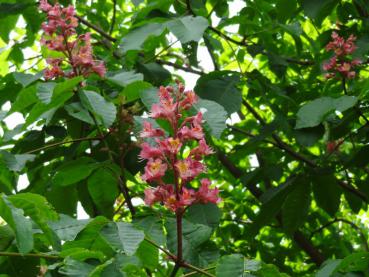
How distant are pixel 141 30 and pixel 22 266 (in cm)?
100

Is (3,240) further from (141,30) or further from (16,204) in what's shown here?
(141,30)

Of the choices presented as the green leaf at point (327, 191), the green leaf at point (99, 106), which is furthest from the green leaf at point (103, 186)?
the green leaf at point (327, 191)

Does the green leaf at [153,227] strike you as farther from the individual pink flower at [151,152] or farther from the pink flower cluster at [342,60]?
the pink flower cluster at [342,60]

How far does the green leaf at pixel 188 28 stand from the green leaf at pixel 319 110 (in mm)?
461

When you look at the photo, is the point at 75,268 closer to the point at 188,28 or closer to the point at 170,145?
the point at 170,145

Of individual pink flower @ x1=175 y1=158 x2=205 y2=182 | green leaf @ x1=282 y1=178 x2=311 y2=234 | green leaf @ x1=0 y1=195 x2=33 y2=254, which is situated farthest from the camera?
green leaf @ x1=282 y1=178 x2=311 y2=234

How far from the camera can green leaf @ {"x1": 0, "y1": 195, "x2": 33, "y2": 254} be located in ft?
4.07

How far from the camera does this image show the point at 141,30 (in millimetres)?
2145

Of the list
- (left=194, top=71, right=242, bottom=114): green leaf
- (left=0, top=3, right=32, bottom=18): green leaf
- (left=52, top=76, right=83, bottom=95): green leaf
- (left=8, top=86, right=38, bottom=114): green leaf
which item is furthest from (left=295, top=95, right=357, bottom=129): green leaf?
(left=0, top=3, right=32, bottom=18): green leaf

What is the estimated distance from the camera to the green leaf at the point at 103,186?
2.13 metres

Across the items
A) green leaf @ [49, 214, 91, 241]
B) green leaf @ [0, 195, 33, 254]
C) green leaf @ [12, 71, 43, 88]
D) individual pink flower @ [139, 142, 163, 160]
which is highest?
green leaf @ [12, 71, 43, 88]

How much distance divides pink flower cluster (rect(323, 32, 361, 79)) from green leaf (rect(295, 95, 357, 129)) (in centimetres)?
61

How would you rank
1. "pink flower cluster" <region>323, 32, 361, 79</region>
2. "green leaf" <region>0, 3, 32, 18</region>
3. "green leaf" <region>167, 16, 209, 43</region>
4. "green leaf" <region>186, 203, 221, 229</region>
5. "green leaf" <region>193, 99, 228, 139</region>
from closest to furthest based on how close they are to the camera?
"green leaf" <region>193, 99, 228, 139</region>
"green leaf" <region>167, 16, 209, 43</region>
"green leaf" <region>186, 203, 221, 229</region>
"pink flower cluster" <region>323, 32, 361, 79</region>
"green leaf" <region>0, 3, 32, 18</region>

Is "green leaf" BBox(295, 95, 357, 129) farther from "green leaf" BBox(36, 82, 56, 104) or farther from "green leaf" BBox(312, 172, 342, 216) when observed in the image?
"green leaf" BBox(36, 82, 56, 104)
